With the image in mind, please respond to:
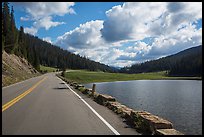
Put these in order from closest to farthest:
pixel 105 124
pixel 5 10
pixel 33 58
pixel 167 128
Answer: pixel 167 128 < pixel 105 124 < pixel 5 10 < pixel 33 58

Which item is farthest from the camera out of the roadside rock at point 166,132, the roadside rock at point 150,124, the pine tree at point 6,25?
the pine tree at point 6,25

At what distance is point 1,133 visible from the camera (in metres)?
8.62

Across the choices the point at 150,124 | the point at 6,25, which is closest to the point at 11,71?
the point at 6,25

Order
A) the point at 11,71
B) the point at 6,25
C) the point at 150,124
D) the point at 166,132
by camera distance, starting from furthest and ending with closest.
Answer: the point at 6,25
the point at 11,71
the point at 150,124
the point at 166,132

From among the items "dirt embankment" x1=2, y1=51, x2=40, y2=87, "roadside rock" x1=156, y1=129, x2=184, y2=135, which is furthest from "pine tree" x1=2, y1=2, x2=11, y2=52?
"roadside rock" x1=156, y1=129, x2=184, y2=135

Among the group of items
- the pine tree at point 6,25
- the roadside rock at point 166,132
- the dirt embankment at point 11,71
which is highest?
the pine tree at point 6,25

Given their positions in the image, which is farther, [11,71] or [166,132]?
[11,71]

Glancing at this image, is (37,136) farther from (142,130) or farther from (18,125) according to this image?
(142,130)

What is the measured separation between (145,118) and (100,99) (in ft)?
30.1

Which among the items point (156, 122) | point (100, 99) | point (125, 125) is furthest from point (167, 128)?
point (100, 99)

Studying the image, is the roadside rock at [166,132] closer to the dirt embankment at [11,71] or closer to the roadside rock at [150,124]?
the roadside rock at [150,124]

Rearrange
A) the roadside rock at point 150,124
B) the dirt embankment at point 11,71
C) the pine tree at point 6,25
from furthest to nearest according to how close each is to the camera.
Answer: the pine tree at point 6,25, the dirt embankment at point 11,71, the roadside rock at point 150,124

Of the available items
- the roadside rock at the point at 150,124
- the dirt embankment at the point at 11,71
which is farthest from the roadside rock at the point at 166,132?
the dirt embankment at the point at 11,71

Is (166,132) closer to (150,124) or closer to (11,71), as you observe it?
(150,124)
